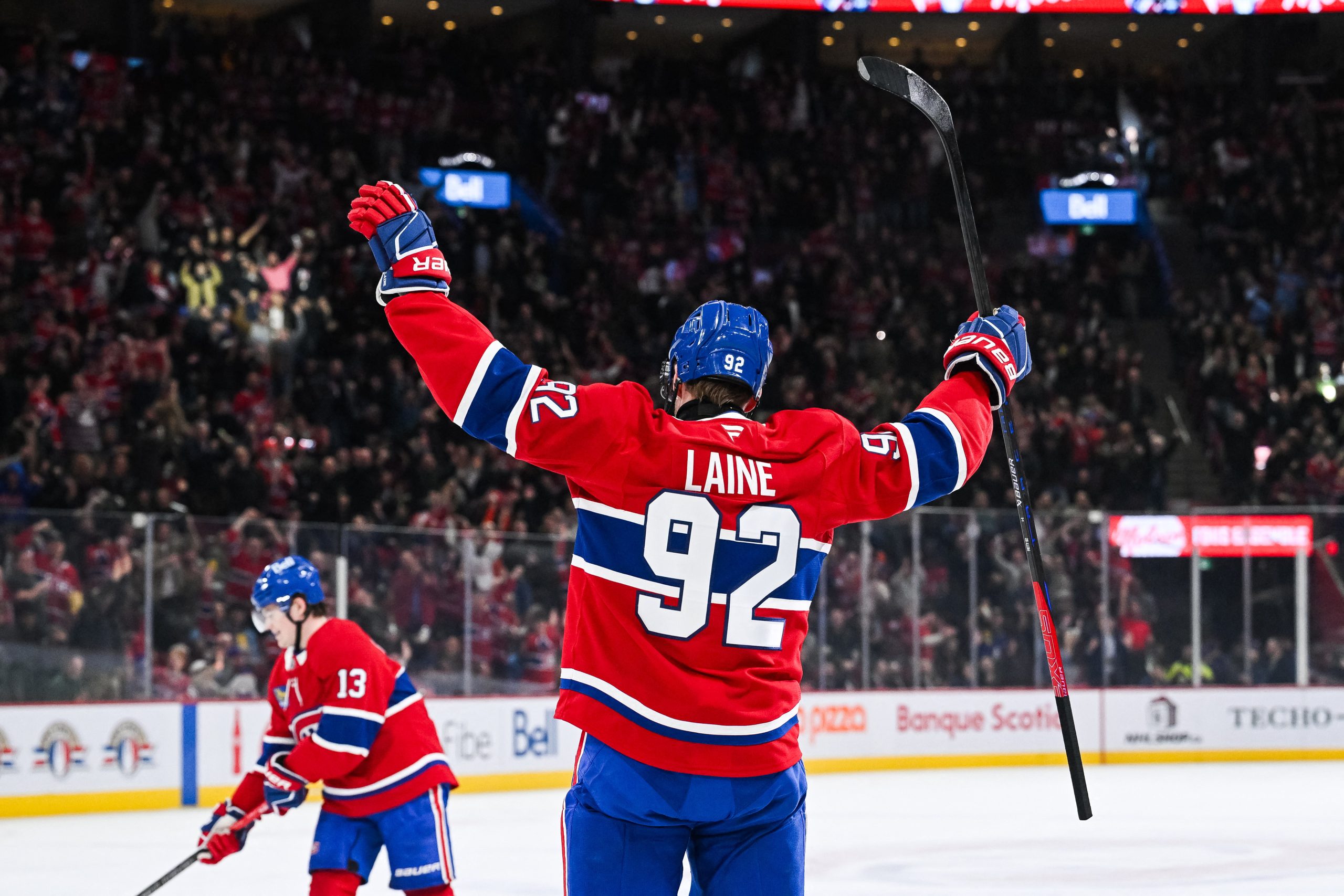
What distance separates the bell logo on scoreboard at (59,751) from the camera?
9.99m

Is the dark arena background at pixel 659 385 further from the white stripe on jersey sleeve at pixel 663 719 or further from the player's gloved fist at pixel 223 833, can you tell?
the player's gloved fist at pixel 223 833

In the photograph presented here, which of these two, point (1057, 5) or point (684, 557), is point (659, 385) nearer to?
point (684, 557)

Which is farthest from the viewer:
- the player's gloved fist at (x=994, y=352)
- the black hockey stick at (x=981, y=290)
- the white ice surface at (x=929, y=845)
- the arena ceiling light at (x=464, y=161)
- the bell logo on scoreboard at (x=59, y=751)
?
the arena ceiling light at (x=464, y=161)

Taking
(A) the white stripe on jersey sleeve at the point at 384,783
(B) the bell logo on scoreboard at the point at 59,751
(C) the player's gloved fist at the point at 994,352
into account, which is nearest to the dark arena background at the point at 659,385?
(B) the bell logo on scoreboard at the point at 59,751

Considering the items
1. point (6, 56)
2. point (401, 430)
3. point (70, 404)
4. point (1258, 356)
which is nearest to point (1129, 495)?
point (1258, 356)

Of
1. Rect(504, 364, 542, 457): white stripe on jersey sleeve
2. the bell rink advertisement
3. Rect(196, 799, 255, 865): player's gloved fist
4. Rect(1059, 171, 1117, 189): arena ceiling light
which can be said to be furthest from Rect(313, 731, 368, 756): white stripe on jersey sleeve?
Rect(1059, 171, 1117, 189): arena ceiling light

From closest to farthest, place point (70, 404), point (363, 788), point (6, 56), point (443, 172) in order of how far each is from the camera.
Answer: point (363, 788) < point (70, 404) < point (6, 56) < point (443, 172)

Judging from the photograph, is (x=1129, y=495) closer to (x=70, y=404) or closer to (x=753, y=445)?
(x=70, y=404)

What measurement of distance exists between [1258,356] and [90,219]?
11.2 metres

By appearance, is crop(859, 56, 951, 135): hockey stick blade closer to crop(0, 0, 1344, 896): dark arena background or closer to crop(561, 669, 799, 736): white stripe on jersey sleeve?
crop(0, 0, 1344, 896): dark arena background

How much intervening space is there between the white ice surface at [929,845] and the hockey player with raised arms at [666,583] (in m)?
4.70

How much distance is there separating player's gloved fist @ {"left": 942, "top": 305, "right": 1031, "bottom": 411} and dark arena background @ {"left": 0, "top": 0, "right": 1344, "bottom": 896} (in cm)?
88

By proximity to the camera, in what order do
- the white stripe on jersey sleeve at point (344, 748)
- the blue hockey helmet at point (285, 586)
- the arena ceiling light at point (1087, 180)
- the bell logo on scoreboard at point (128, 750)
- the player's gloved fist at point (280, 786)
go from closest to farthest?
the white stripe on jersey sleeve at point (344, 748) < the player's gloved fist at point (280, 786) < the blue hockey helmet at point (285, 586) < the bell logo on scoreboard at point (128, 750) < the arena ceiling light at point (1087, 180)

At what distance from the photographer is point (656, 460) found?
2436mm
